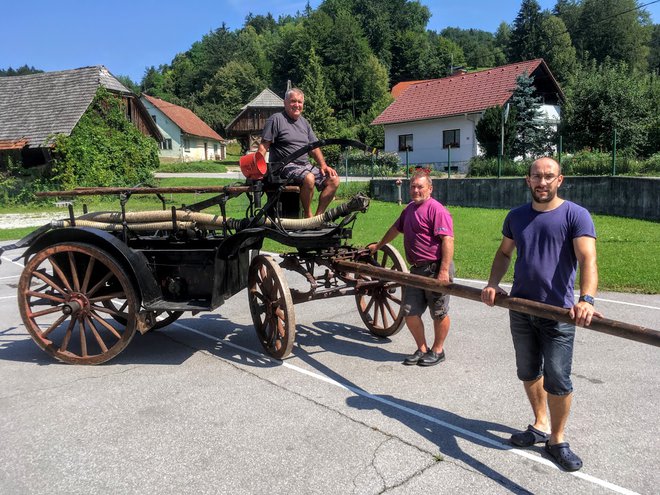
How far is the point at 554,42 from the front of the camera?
74.6 m

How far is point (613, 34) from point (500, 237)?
80783 mm

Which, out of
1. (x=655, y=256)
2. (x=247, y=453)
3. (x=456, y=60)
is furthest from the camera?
(x=456, y=60)

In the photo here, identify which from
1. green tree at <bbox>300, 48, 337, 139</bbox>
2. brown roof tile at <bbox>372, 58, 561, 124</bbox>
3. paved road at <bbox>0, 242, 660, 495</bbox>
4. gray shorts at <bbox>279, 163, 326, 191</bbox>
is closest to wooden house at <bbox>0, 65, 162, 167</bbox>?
brown roof tile at <bbox>372, 58, 561, 124</bbox>

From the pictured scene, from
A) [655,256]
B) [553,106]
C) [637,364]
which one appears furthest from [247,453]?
[553,106]

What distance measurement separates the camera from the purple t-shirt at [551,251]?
10.2ft

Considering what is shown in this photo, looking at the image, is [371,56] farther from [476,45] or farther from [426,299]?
[426,299]

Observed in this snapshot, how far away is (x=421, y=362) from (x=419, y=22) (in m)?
113

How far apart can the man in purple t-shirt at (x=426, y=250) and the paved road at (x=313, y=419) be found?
42 centimetres

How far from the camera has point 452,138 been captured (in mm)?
36250

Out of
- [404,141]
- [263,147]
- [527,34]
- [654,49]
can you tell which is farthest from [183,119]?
[654,49]

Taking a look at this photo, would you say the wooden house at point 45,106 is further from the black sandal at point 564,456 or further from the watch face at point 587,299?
the watch face at point 587,299

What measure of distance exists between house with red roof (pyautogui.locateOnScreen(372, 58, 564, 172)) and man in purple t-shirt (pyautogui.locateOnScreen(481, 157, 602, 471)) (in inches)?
1140

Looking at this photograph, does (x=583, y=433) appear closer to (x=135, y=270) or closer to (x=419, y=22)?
(x=135, y=270)

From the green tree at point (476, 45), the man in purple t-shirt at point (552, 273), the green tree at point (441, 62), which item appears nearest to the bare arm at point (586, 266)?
the man in purple t-shirt at point (552, 273)
